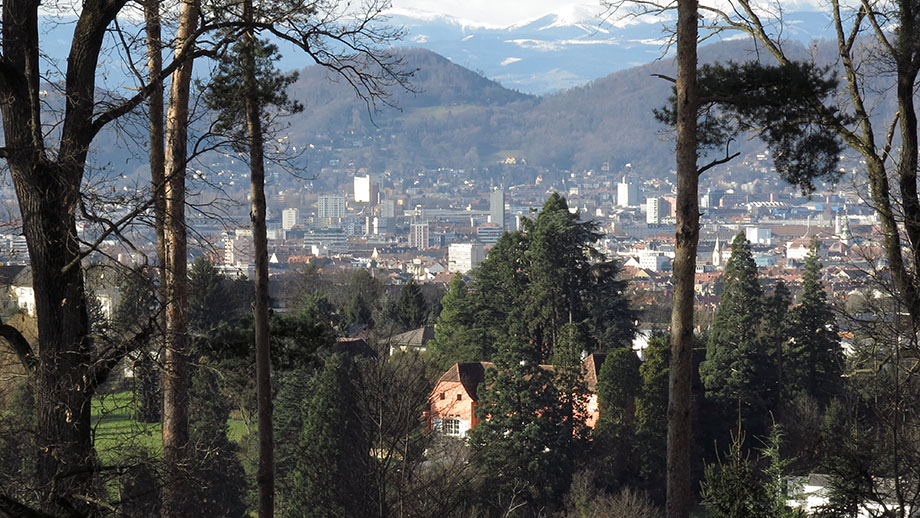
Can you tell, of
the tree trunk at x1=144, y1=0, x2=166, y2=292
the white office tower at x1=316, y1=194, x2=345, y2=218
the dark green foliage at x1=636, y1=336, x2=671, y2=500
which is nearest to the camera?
the tree trunk at x1=144, y1=0, x2=166, y2=292

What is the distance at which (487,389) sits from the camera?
17.9m

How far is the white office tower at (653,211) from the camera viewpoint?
16830 cm

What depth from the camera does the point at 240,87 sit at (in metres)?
5.36

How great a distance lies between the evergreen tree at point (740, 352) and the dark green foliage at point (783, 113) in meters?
14.4

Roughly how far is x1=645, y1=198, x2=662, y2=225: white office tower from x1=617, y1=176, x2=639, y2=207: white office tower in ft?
63.9

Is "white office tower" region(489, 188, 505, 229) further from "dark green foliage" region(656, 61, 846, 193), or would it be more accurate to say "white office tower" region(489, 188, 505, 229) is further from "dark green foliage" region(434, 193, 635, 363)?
"dark green foliage" region(656, 61, 846, 193)

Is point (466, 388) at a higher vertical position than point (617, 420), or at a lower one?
higher

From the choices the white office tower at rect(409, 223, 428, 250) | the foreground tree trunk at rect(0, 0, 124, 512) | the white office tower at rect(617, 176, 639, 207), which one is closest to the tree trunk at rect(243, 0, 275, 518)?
the foreground tree trunk at rect(0, 0, 124, 512)

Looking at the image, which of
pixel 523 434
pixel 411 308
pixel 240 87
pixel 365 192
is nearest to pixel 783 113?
pixel 240 87

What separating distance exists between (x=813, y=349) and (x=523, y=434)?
7.51 metres

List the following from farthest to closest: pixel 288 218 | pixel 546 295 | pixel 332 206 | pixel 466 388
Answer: pixel 332 206 → pixel 288 218 → pixel 546 295 → pixel 466 388

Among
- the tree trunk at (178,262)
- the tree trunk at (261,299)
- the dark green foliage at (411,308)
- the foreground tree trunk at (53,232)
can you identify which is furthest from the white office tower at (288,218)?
the foreground tree trunk at (53,232)

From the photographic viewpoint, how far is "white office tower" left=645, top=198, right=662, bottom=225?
168m

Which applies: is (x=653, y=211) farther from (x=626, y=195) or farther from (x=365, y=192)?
(x=365, y=192)
